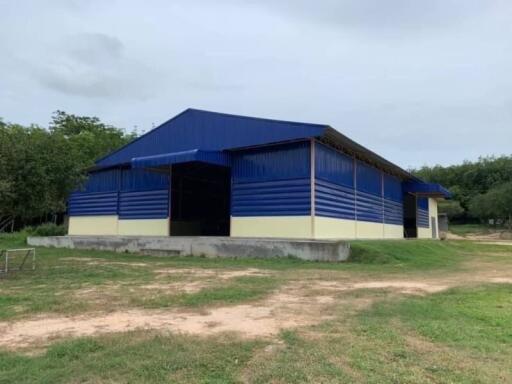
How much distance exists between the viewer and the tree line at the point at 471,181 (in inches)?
2302

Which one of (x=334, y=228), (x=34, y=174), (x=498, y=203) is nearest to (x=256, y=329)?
(x=34, y=174)

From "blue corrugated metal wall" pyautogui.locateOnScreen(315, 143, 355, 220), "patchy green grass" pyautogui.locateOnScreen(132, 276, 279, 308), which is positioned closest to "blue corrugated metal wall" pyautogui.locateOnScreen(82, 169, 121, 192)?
"blue corrugated metal wall" pyautogui.locateOnScreen(315, 143, 355, 220)

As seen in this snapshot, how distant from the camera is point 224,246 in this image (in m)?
16.4

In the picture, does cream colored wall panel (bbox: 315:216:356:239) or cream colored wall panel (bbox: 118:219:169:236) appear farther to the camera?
cream colored wall panel (bbox: 118:219:169:236)

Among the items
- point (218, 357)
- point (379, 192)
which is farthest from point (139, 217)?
point (218, 357)

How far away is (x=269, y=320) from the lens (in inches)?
250

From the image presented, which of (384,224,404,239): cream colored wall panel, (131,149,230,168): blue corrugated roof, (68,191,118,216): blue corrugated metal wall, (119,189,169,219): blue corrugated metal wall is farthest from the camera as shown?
(384,224,404,239): cream colored wall panel

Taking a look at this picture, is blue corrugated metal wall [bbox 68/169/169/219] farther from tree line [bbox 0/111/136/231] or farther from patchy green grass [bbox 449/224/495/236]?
patchy green grass [bbox 449/224/495/236]

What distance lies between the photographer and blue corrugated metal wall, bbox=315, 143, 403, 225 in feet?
55.4

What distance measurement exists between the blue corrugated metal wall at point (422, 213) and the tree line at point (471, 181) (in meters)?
23.2

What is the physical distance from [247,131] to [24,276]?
9403 millimetres

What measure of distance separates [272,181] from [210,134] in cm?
391

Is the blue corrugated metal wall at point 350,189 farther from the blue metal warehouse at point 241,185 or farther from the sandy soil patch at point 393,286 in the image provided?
the sandy soil patch at point 393,286

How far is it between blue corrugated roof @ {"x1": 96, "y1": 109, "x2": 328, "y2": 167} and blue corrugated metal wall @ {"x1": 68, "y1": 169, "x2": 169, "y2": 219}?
33.6 inches
